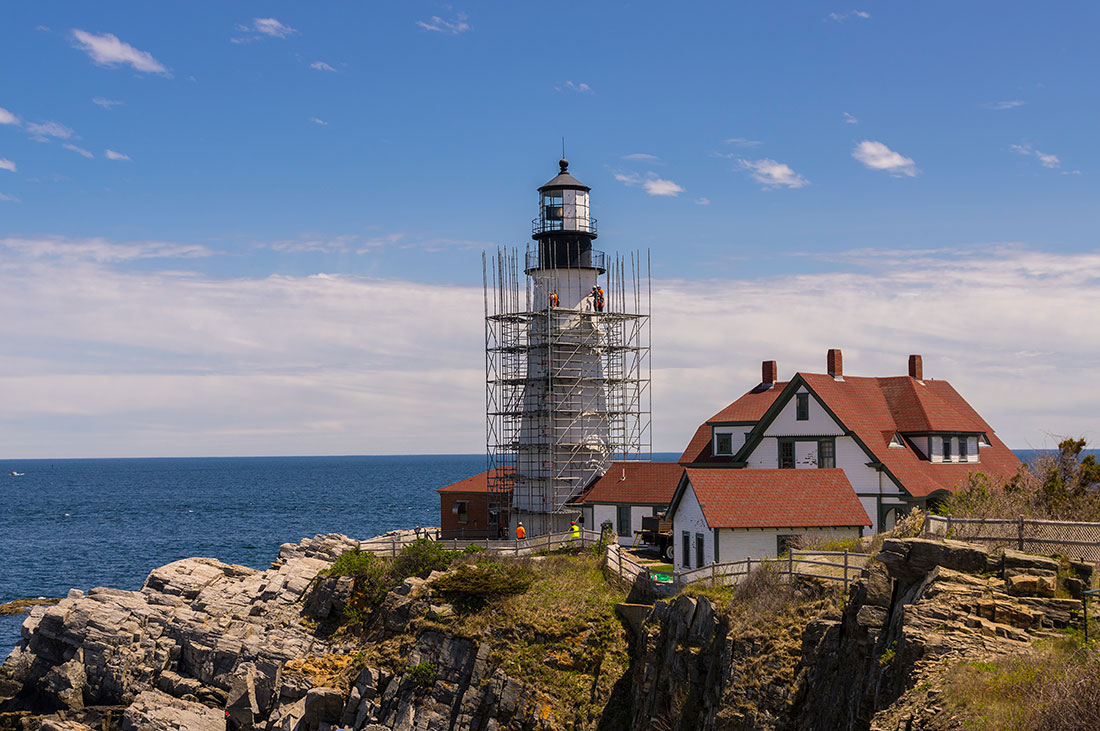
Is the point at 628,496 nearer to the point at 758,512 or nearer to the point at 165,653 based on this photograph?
the point at 758,512

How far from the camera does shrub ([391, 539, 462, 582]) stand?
38.9 meters

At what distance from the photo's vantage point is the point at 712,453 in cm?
4716

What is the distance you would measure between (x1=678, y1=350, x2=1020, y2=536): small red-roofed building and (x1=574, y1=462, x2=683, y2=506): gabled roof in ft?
7.03

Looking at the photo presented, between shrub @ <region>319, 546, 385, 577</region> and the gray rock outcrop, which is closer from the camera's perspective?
the gray rock outcrop

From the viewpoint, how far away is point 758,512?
3400 centimetres

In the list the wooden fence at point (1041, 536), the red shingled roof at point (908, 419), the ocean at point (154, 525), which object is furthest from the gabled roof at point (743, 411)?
the ocean at point (154, 525)

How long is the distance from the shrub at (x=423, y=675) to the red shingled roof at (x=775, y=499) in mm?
10237

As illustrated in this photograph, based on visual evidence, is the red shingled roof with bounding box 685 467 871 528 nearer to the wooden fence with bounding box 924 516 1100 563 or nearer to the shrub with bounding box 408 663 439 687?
the shrub with bounding box 408 663 439 687

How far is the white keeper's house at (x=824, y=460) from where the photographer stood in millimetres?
34062

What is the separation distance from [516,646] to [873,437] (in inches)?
651

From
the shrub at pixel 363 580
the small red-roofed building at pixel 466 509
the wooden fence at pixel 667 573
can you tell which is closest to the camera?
the wooden fence at pixel 667 573

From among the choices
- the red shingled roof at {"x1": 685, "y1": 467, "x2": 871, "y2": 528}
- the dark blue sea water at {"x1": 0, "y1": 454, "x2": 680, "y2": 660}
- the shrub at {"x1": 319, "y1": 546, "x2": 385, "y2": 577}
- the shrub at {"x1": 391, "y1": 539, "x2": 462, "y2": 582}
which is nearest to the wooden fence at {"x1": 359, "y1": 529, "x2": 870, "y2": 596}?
the shrub at {"x1": 319, "y1": 546, "x2": 385, "y2": 577}

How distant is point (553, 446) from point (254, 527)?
64.1m

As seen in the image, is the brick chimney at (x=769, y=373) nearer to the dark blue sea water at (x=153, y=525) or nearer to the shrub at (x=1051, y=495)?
the shrub at (x=1051, y=495)
